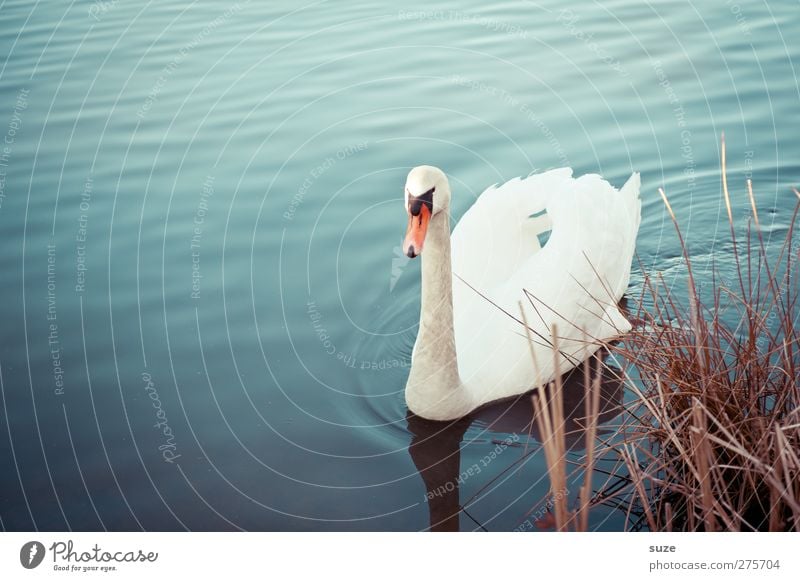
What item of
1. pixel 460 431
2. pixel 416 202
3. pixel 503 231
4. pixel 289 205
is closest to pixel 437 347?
pixel 460 431

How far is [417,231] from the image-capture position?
3797 millimetres

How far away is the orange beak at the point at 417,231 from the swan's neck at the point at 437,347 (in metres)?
0.30

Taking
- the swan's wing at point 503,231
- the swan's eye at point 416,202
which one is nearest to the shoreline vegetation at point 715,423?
the swan's eye at point 416,202

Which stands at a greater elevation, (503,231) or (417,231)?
(417,231)

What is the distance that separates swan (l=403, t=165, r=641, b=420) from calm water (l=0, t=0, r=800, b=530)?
0.68 feet

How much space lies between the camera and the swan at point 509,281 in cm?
411

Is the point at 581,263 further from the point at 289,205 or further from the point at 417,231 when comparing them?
the point at 289,205

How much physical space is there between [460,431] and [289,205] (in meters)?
2.41

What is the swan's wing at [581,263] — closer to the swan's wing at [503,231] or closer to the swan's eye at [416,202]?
the swan's wing at [503,231]

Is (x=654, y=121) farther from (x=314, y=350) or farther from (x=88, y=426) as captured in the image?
(x=88, y=426)

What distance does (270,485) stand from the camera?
3977mm

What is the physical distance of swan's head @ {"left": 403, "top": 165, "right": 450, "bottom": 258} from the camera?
12.3ft

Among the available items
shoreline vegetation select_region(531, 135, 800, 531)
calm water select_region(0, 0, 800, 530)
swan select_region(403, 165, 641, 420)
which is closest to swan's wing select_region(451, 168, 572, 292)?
swan select_region(403, 165, 641, 420)
